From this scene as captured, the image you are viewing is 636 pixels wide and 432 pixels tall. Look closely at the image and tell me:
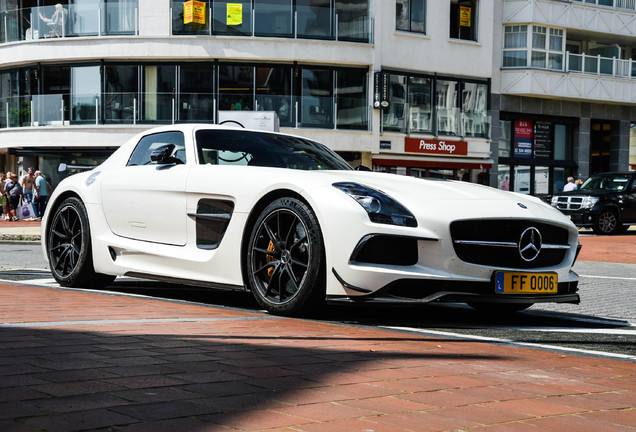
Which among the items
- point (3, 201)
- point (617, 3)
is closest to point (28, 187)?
point (3, 201)

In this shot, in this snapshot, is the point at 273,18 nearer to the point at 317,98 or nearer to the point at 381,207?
the point at 317,98

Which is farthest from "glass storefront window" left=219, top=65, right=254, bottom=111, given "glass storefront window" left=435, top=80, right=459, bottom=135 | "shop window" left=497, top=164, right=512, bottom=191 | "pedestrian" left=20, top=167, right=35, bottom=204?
"shop window" left=497, top=164, right=512, bottom=191

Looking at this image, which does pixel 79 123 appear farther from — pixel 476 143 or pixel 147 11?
pixel 476 143

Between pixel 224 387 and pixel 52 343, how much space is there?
1.32 m

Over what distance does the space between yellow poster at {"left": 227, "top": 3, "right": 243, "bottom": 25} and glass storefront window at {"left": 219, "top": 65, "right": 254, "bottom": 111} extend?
1.60m

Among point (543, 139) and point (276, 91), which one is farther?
point (543, 139)

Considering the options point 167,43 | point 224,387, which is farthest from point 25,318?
point 167,43

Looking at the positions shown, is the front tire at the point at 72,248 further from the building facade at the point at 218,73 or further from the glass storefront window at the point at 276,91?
the glass storefront window at the point at 276,91

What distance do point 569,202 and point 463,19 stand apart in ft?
46.8

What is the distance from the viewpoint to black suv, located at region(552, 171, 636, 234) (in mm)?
25359

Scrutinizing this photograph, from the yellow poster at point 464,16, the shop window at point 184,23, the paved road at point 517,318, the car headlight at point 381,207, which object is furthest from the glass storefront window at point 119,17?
the car headlight at point 381,207

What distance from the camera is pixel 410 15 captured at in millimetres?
36562

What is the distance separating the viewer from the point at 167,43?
3359 centimetres

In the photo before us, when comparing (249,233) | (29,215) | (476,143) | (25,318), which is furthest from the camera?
(476,143)
